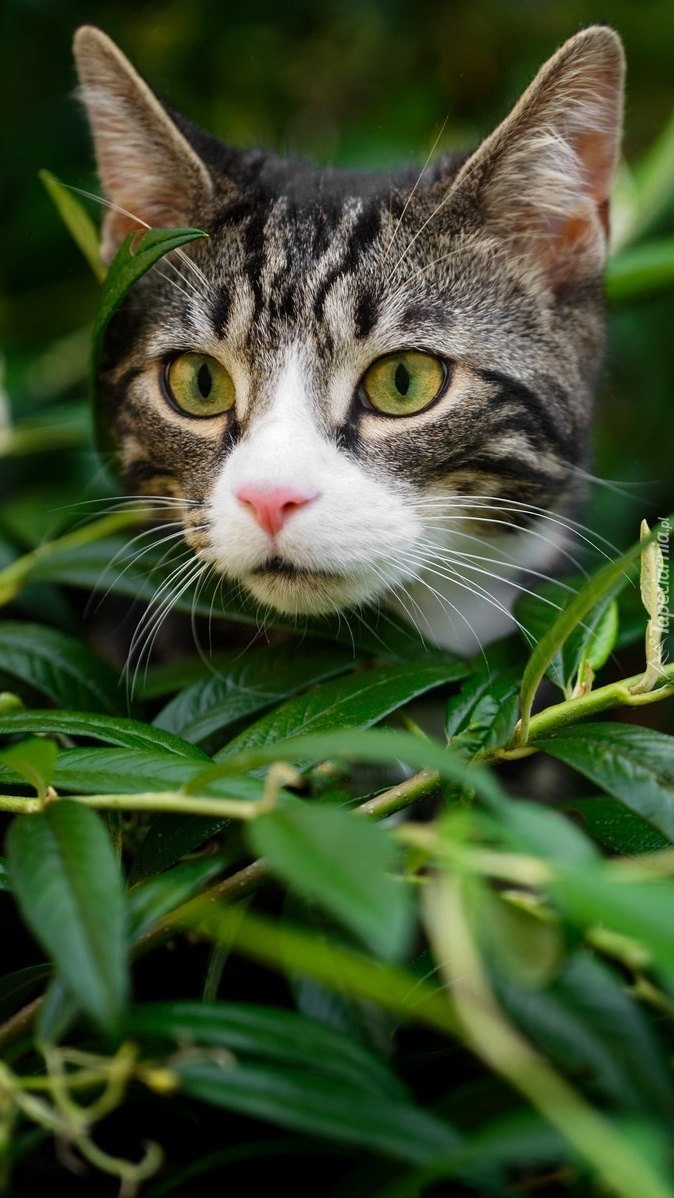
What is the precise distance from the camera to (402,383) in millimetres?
1214

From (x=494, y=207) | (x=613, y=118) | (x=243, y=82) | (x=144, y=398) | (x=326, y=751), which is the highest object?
(x=243, y=82)

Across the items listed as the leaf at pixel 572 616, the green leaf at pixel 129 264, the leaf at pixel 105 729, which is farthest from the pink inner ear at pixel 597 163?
the leaf at pixel 105 729

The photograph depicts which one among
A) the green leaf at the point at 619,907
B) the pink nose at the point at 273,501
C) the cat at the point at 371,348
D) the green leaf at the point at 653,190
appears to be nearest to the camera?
the green leaf at the point at 619,907

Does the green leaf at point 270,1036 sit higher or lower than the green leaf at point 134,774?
lower

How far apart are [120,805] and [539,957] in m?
0.32

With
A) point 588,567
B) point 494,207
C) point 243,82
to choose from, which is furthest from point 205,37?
point 588,567

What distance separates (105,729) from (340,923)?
27 cm

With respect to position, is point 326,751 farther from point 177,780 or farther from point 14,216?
point 14,216

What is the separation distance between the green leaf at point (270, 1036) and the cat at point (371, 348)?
53 cm

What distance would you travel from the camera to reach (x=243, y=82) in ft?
8.60

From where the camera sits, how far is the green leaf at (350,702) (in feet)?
3.04

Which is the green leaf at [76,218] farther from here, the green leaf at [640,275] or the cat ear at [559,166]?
the green leaf at [640,275]

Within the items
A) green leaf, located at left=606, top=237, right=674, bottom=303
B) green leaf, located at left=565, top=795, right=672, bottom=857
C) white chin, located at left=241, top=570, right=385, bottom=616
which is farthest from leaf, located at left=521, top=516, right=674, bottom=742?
green leaf, located at left=606, top=237, right=674, bottom=303

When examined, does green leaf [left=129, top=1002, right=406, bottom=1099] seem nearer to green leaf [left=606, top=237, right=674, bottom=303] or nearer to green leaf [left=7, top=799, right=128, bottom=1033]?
green leaf [left=7, top=799, right=128, bottom=1033]
